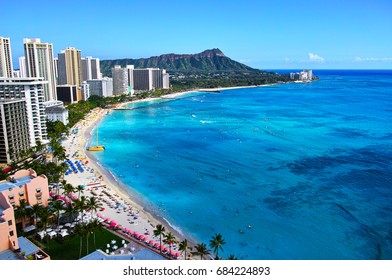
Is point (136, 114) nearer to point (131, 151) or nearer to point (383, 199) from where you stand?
point (131, 151)

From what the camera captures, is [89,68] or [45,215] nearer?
[45,215]

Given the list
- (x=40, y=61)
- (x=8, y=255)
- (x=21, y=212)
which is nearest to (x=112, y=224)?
(x=21, y=212)

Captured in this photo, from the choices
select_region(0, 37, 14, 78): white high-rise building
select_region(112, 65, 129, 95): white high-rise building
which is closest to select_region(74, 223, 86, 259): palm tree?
select_region(0, 37, 14, 78): white high-rise building

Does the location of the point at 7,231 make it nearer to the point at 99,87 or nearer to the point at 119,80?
the point at 99,87

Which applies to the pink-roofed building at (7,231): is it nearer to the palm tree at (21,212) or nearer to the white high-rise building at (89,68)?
the palm tree at (21,212)

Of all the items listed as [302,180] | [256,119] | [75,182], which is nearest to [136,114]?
[256,119]
